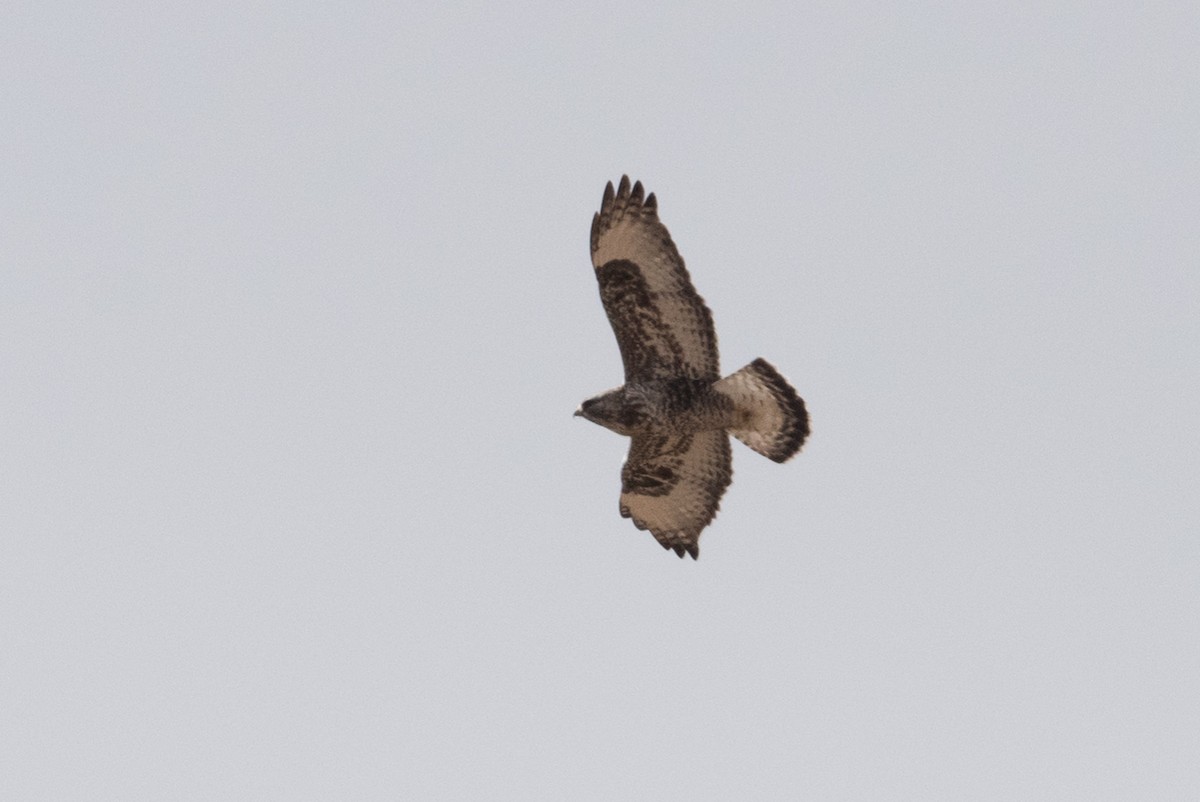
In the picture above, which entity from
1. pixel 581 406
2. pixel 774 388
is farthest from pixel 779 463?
pixel 581 406

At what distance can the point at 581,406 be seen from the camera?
14602mm

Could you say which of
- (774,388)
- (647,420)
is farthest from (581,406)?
(774,388)

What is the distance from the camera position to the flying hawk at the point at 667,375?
46.2 ft

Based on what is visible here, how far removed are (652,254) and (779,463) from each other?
1944mm

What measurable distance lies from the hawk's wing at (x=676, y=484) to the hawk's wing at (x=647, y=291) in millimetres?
967

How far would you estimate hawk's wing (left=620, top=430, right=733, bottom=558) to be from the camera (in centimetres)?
1530

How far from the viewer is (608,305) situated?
1427cm

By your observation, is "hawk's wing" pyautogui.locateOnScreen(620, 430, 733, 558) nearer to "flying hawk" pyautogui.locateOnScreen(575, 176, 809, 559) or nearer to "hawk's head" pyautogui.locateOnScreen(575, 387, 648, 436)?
"flying hawk" pyautogui.locateOnScreen(575, 176, 809, 559)

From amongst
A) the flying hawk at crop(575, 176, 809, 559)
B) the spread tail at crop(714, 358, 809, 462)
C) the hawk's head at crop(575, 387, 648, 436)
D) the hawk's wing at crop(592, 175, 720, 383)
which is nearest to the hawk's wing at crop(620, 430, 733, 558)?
the flying hawk at crop(575, 176, 809, 559)

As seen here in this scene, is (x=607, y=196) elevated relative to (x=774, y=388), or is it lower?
elevated

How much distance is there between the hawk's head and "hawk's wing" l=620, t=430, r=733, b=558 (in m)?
0.67

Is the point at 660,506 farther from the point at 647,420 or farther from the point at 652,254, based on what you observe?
the point at 652,254

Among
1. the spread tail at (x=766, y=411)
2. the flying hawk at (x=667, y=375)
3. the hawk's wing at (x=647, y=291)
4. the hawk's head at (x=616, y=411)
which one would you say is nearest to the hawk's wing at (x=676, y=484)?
the flying hawk at (x=667, y=375)

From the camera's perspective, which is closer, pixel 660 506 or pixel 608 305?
pixel 608 305
